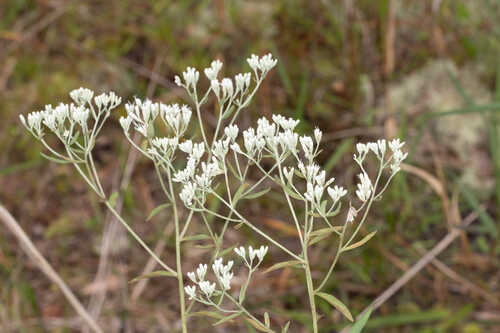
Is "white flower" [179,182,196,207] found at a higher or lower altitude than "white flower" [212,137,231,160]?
lower

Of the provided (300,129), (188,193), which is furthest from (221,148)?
(300,129)

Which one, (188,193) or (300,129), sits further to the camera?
(300,129)

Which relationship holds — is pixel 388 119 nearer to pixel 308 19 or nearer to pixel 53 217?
pixel 308 19

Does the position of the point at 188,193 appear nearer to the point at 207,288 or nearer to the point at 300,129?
the point at 207,288

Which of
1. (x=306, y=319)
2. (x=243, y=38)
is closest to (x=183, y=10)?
(x=243, y=38)

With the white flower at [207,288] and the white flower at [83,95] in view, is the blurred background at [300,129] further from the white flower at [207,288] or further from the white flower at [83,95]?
the white flower at [207,288]

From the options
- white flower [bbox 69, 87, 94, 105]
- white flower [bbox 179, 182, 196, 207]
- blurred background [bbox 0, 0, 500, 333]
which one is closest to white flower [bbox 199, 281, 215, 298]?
white flower [bbox 179, 182, 196, 207]

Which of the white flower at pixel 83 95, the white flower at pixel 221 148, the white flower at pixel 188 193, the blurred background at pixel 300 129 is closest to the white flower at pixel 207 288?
the white flower at pixel 188 193

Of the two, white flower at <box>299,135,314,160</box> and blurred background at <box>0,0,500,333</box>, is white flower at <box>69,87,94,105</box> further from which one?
blurred background at <box>0,0,500,333</box>
